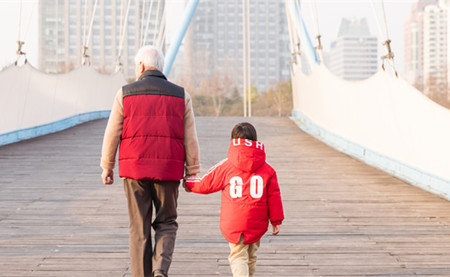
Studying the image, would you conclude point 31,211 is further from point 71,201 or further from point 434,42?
point 434,42

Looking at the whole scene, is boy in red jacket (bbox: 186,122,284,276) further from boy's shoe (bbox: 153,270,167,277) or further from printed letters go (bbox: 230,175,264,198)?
boy's shoe (bbox: 153,270,167,277)

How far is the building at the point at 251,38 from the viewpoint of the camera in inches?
6280

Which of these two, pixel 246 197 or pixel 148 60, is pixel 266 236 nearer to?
pixel 246 197

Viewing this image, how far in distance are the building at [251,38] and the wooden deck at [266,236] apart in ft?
493

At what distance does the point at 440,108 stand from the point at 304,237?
9.44 feet

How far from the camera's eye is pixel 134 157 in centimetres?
303

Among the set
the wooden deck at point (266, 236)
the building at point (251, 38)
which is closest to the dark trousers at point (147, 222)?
the wooden deck at point (266, 236)

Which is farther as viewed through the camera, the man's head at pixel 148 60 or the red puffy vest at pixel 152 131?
the man's head at pixel 148 60

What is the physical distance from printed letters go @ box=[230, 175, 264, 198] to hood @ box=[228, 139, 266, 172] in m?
0.05

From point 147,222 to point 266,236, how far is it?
1766 mm

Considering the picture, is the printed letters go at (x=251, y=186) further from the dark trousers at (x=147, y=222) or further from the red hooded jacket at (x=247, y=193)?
the dark trousers at (x=147, y=222)

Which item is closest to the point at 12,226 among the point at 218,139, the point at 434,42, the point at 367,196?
the point at 367,196

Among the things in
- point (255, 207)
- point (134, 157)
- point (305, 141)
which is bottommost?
point (305, 141)

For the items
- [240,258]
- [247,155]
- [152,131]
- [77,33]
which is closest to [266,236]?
[240,258]
